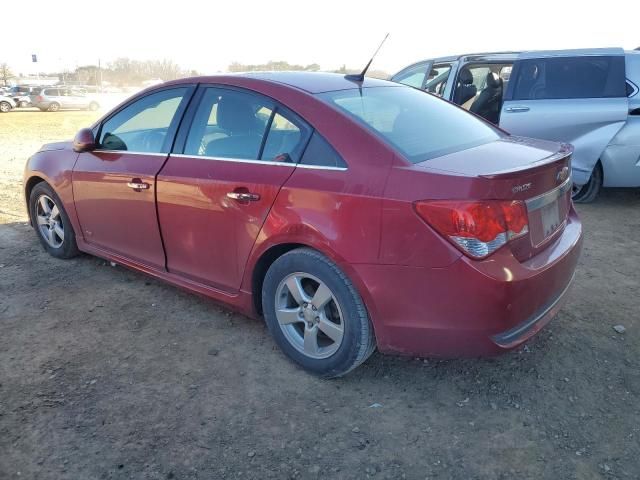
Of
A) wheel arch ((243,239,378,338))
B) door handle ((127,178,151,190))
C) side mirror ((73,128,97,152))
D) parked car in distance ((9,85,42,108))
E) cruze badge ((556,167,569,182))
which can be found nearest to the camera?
wheel arch ((243,239,378,338))

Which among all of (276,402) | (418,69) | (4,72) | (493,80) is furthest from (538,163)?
(4,72)

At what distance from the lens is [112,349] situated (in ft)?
10.7

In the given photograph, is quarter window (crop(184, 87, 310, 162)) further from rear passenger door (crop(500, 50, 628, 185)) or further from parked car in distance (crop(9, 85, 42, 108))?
parked car in distance (crop(9, 85, 42, 108))

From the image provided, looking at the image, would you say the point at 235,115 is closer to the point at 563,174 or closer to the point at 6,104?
the point at 563,174

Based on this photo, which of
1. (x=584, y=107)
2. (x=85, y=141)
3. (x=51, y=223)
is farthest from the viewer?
(x=584, y=107)

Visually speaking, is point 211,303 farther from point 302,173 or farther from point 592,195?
point 592,195

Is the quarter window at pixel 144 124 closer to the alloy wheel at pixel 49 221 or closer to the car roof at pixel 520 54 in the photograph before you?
the alloy wheel at pixel 49 221

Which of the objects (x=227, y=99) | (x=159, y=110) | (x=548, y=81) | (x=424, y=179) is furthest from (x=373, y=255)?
(x=548, y=81)

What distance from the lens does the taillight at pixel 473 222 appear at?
7.54 ft

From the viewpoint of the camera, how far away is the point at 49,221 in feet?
15.4

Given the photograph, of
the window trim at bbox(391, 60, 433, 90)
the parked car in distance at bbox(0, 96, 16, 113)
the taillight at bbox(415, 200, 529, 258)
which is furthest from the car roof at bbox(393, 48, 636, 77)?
the parked car in distance at bbox(0, 96, 16, 113)

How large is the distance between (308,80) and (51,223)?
2.80 m

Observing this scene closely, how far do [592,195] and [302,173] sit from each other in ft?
15.8

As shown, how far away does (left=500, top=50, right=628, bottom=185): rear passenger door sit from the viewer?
5887 millimetres
